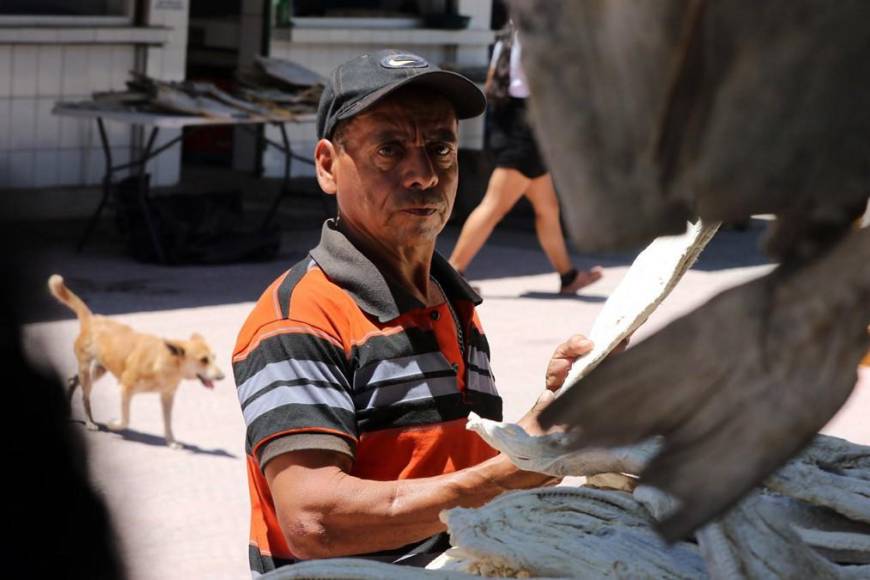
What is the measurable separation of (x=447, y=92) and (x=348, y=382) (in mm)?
508

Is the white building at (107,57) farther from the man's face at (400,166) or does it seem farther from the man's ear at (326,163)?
the man's face at (400,166)

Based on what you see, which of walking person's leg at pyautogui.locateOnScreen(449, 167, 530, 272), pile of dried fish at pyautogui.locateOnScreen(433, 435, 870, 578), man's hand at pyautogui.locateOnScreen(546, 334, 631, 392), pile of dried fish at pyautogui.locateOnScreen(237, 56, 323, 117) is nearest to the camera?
pile of dried fish at pyautogui.locateOnScreen(433, 435, 870, 578)

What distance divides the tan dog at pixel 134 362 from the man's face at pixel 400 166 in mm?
3656

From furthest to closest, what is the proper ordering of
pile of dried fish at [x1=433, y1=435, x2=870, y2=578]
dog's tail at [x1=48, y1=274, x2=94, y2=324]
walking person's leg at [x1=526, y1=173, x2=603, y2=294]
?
1. walking person's leg at [x1=526, y1=173, x2=603, y2=294]
2. dog's tail at [x1=48, y1=274, x2=94, y2=324]
3. pile of dried fish at [x1=433, y1=435, x2=870, y2=578]

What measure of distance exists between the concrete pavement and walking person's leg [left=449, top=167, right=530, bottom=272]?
0.38m

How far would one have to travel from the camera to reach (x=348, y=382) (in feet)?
7.33

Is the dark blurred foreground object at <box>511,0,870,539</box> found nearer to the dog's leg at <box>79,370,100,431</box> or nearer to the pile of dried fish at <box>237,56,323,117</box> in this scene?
the dog's leg at <box>79,370,100,431</box>

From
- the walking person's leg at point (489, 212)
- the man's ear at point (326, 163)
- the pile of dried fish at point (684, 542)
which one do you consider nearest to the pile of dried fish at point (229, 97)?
the walking person's leg at point (489, 212)

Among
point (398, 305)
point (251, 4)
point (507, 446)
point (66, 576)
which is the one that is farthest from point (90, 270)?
point (66, 576)

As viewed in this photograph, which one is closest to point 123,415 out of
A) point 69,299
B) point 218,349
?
point 69,299

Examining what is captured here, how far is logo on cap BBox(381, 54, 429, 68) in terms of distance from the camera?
2373 millimetres

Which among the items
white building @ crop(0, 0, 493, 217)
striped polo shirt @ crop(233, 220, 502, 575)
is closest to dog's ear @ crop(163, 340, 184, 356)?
striped polo shirt @ crop(233, 220, 502, 575)

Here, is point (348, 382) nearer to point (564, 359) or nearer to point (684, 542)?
point (564, 359)

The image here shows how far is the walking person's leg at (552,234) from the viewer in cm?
862
